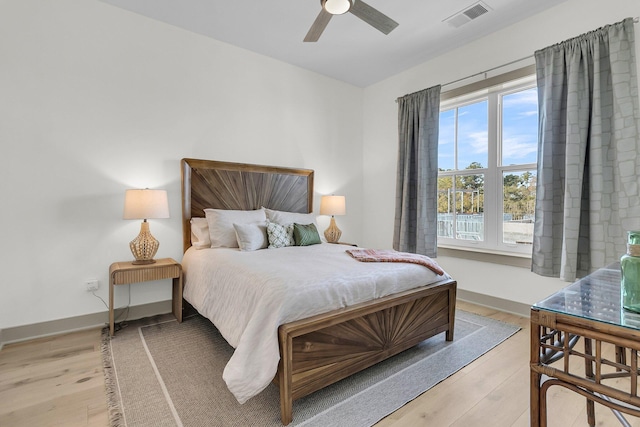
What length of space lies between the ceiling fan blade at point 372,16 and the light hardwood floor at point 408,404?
2546 mm

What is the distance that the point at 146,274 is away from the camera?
2697mm

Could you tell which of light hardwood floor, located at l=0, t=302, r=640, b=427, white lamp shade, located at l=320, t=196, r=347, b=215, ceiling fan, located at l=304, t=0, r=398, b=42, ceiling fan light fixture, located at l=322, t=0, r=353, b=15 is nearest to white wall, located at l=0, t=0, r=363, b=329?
light hardwood floor, located at l=0, t=302, r=640, b=427

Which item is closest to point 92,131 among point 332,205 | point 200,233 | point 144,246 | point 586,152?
point 144,246

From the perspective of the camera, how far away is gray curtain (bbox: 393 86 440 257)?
375 cm

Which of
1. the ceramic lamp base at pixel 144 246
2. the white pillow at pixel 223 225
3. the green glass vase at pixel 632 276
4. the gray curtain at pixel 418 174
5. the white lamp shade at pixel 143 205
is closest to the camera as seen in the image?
the green glass vase at pixel 632 276

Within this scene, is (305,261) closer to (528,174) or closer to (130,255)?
(130,255)

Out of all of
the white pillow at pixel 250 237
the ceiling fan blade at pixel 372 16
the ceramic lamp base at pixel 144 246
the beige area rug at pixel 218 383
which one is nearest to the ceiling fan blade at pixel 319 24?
the ceiling fan blade at pixel 372 16

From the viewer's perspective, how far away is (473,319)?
2977 mm

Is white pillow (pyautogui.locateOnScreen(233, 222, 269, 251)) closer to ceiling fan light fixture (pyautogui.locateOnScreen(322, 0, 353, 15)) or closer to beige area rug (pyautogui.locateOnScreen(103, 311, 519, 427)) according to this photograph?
beige area rug (pyautogui.locateOnScreen(103, 311, 519, 427))

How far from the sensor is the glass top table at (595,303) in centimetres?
86

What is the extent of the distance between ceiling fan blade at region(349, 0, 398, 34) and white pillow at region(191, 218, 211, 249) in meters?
2.34

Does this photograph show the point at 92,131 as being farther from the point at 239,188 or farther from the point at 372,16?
the point at 372,16

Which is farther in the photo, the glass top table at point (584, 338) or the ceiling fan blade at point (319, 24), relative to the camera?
the ceiling fan blade at point (319, 24)

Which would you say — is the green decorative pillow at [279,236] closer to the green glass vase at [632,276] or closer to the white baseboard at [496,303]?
the white baseboard at [496,303]
